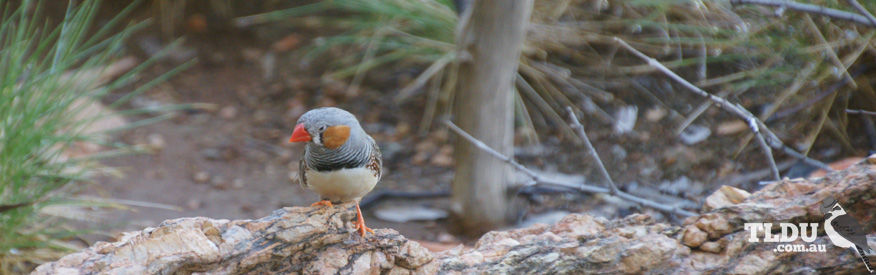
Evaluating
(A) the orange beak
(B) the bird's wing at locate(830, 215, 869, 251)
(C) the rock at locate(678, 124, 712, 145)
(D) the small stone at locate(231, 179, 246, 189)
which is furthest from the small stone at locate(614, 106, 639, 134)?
(A) the orange beak

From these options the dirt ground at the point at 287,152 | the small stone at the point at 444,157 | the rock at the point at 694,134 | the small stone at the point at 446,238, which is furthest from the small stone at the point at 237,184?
the rock at the point at 694,134

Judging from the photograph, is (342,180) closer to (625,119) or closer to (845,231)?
(845,231)

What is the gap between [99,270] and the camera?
1.80 m

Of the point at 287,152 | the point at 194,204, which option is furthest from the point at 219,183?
the point at 287,152

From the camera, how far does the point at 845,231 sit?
203 centimetres

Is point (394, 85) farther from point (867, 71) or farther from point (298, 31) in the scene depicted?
point (867, 71)

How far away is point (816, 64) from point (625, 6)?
3.72 ft

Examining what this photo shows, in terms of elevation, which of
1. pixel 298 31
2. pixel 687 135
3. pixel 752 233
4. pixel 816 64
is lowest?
pixel 752 233

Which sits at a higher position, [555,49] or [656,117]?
[555,49]

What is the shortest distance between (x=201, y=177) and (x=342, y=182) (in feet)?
7.83

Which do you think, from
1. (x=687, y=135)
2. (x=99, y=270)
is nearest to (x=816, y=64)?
(x=687, y=135)

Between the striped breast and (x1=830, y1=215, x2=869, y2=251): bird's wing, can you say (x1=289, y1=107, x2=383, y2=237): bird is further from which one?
(x1=830, y1=215, x2=869, y2=251): bird's wing

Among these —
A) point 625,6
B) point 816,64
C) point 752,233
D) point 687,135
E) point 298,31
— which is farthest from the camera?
point 298,31

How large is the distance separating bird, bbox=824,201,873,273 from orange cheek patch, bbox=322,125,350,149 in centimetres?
122
